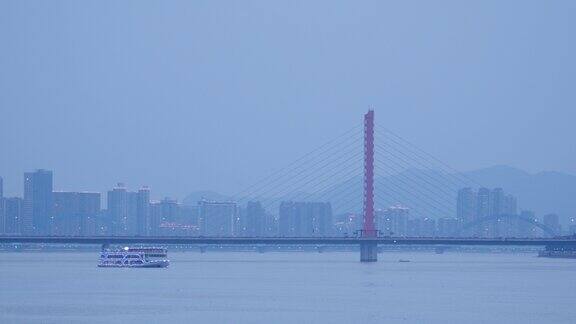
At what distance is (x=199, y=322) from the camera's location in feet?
106

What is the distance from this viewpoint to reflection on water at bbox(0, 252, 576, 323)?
34.0 m

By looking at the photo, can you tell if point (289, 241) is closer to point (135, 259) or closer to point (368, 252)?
point (368, 252)

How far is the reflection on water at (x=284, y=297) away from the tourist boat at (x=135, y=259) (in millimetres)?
7228

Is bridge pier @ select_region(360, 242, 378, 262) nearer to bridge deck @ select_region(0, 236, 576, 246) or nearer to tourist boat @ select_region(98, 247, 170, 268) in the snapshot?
bridge deck @ select_region(0, 236, 576, 246)

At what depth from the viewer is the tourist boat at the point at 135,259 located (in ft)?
222

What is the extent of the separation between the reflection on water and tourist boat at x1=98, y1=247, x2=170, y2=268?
723 cm

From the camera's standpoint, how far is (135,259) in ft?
224

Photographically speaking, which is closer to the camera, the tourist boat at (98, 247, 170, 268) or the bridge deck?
the tourist boat at (98, 247, 170, 268)

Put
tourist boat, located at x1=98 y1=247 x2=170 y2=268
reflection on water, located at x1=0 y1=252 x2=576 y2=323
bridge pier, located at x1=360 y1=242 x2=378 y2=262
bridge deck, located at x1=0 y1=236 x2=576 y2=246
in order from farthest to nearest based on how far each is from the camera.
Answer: bridge pier, located at x1=360 y1=242 x2=378 y2=262, bridge deck, located at x1=0 y1=236 x2=576 y2=246, tourist boat, located at x1=98 y1=247 x2=170 y2=268, reflection on water, located at x1=0 y1=252 x2=576 y2=323

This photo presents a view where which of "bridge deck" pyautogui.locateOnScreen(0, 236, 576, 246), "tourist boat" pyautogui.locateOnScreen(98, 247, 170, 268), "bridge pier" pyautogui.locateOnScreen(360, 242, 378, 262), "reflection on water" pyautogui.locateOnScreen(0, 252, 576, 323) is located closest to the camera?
"reflection on water" pyautogui.locateOnScreen(0, 252, 576, 323)

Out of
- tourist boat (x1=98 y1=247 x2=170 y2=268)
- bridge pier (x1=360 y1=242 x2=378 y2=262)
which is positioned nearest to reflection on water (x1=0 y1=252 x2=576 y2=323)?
tourist boat (x1=98 y1=247 x2=170 y2=268)

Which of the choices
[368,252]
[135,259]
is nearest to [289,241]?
[368,252]

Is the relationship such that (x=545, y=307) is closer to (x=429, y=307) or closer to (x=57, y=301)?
(x=429, y=307)

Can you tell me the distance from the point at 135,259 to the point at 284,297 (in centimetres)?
2741
